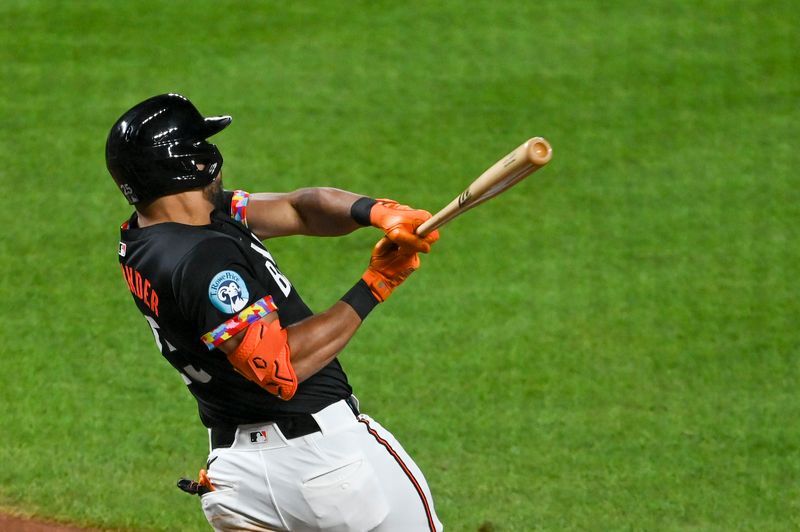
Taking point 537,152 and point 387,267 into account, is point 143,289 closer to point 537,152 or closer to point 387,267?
point 387,267

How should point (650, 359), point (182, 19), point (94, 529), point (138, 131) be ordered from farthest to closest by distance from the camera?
point (182, 19) < point (650, 359) < point (94, 529) < point (138, 131)

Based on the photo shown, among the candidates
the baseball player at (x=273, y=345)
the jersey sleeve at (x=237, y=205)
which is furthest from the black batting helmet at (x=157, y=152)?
the jersey sleeve at (x=237, y=205)

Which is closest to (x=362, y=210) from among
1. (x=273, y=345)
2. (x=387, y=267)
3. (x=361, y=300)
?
(x=387, y=267)

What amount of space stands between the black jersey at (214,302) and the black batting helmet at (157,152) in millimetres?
129

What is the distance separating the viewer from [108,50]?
32.1 feet

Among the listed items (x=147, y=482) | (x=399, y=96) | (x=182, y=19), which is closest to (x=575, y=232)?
(x=399, y=96)

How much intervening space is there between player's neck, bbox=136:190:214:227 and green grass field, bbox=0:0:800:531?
2.14 metres

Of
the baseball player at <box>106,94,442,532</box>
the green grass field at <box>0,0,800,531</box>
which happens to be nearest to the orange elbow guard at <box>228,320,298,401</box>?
the baseball player at <box>106,94,442,532</box>

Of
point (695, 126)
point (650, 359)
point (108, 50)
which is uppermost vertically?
point (108, 50)

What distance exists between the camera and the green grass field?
225 inches

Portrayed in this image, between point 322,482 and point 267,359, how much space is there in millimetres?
468

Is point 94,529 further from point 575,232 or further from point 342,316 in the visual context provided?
point 575,232

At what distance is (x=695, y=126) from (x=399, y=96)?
7.44ft

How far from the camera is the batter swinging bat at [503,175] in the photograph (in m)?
3.37
